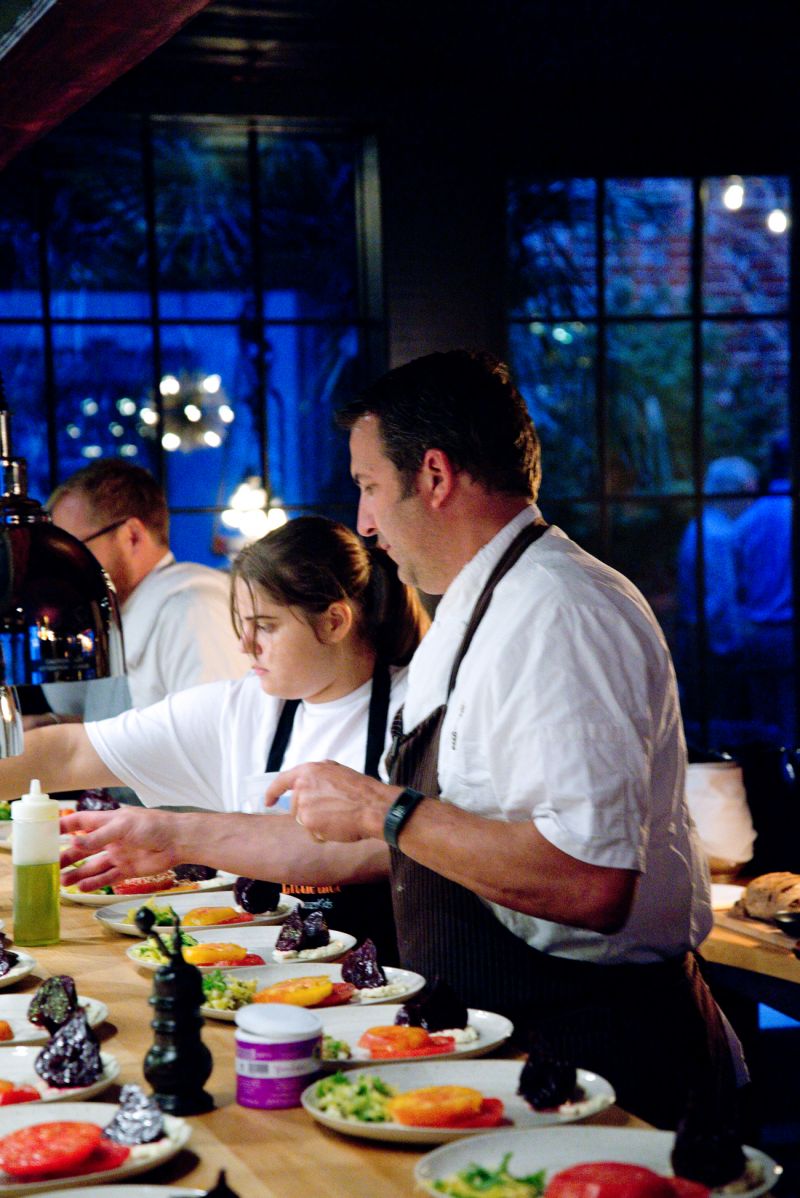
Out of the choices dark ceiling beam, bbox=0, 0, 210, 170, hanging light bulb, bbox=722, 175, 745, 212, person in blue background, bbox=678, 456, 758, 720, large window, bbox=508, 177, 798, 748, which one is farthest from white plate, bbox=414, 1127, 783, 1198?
hanging light bulb, bbox=722, 175, 745, 212

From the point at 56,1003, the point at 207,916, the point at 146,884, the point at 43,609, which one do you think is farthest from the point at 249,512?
the point at 56,1003

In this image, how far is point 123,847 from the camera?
248cm

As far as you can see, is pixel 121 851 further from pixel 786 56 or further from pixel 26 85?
pixel 786 56

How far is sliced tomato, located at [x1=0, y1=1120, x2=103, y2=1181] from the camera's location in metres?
1.37

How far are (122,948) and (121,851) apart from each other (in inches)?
7.7

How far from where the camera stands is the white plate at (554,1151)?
135 centimetres

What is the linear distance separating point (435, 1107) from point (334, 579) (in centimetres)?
166

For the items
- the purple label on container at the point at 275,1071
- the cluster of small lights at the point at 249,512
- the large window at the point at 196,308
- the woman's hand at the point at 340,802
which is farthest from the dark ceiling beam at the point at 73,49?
the cluster of small lights at the point at 249,512

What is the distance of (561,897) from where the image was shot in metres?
2.00

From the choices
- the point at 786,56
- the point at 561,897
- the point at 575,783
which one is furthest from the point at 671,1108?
the point at 786,56

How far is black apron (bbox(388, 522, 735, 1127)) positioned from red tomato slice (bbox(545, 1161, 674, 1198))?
69 cm

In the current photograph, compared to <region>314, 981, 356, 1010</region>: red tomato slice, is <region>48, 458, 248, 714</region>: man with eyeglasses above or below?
above

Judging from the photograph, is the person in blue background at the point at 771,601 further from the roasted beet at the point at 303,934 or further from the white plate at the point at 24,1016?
the white plate at the point at 24,1016

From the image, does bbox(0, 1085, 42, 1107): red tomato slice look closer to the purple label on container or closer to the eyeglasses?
the purple label on container
